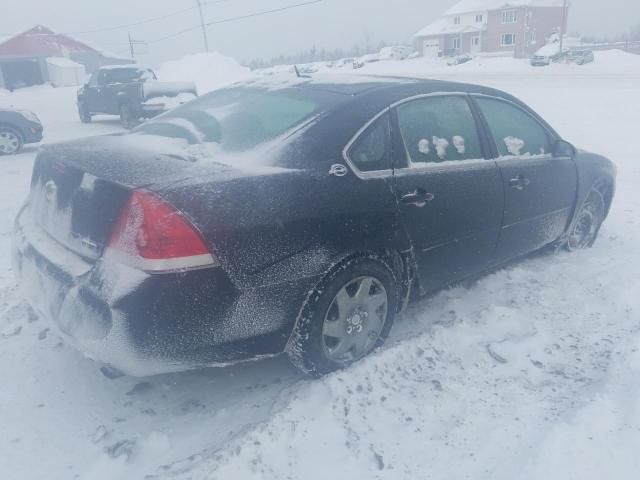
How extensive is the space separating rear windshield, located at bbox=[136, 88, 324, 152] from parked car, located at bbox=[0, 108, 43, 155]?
895 cm

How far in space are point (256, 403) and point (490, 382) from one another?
50.4 inches

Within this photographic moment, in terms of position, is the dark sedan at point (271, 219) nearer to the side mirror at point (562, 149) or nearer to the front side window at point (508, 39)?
the side mirror at point (562, 149)

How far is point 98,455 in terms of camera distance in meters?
2.52

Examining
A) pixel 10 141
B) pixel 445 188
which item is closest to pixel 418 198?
pixel 445 188

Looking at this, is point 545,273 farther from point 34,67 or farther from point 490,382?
point 34,67

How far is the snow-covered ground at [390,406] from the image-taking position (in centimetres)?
239

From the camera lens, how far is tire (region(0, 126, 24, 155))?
10.9m

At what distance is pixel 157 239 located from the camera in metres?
2.28

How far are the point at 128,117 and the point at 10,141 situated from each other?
430 centimetres

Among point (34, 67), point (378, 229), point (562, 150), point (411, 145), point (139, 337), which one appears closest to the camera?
point (139, 337)

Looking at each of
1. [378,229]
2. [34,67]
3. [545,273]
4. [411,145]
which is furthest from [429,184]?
[34,67]

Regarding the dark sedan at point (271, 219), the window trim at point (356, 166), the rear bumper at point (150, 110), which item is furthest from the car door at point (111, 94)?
the window trim at point (356, 166)

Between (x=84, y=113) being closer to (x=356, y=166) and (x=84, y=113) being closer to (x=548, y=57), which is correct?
(x=356, y=166)

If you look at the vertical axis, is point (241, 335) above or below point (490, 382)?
above
